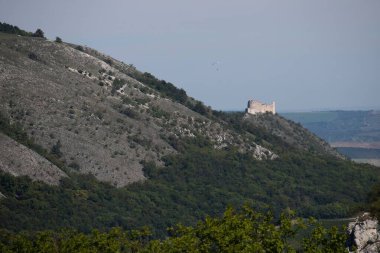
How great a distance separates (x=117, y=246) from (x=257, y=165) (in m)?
128

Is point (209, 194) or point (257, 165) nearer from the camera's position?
point (209, 194)

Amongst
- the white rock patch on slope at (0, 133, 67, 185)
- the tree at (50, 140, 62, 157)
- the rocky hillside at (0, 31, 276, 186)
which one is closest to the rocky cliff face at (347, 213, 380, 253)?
the white rock patch on slope at (0, 133, 67, 185)

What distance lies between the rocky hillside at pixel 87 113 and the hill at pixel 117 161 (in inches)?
7.5

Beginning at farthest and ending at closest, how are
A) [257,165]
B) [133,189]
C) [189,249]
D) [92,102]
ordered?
[257,165]
[92,102]
[133,189]
[189,249]

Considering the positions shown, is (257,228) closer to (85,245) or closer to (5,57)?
(85,245)

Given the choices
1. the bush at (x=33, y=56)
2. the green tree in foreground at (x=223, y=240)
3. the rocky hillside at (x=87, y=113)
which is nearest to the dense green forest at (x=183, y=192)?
the rocky hillside at (x=87, y=113)

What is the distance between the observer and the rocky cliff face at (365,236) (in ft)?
225

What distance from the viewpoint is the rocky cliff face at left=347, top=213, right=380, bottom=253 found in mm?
68438

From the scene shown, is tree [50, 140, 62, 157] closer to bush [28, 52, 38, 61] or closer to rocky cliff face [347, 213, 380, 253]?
bush [28, 52, 38, 61]

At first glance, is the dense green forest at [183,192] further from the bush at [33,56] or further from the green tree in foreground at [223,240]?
the green tree in foreground at [223,240]

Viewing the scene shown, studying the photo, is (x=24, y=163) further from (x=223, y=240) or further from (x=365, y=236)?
(x=223, y=240)

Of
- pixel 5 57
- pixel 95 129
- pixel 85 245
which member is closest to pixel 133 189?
pixel 95 129

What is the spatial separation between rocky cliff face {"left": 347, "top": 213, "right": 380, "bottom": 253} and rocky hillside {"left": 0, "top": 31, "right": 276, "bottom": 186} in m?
94.8

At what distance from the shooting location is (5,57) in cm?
17625
